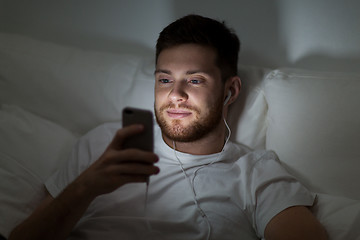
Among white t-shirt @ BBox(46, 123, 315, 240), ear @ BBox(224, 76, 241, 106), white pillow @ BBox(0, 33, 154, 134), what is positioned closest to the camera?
white t-shirt @ BBox(46, 123, 315, 240)

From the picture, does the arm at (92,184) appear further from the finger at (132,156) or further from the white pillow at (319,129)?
the white pillow at (319,129)

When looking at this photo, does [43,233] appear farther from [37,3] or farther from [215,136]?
[37,3]

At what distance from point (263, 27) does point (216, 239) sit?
3.03 ft

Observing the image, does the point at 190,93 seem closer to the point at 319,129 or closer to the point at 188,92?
the point at 188,92

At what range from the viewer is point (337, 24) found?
129cm

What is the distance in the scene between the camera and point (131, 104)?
1348mm

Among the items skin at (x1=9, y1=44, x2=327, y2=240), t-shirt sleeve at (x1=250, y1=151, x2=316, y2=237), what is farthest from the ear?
t-shirt sleeve at (x1=250, y1=151, x2=316, y2=237)

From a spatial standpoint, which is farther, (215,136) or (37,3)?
(37,3)

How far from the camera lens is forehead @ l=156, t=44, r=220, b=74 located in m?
1.11

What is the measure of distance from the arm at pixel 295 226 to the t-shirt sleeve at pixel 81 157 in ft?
2.13

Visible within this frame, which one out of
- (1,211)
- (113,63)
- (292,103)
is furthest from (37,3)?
(292,103)

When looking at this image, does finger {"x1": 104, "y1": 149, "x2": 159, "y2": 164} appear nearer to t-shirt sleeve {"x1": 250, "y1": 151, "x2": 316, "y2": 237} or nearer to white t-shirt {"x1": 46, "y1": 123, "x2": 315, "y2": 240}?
white t-shirt {"x1": 46, "y1": 123, "x2": 315, "y2": 240}

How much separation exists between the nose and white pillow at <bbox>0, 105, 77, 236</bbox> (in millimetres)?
529

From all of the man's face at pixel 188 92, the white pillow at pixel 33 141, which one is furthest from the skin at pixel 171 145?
the white pillow at pixel 33 141
